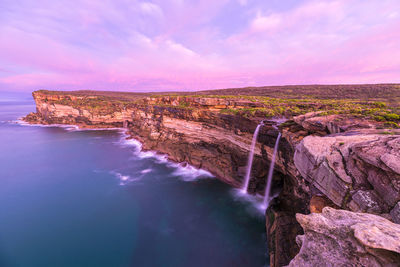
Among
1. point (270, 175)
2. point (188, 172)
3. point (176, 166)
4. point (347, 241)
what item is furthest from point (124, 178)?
point (347, 241)

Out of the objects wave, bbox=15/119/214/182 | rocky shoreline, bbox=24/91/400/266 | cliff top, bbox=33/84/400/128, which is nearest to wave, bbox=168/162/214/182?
wave, bbox=15/119/214/182

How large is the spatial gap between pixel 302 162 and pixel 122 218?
637 inches

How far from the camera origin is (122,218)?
1480 cm

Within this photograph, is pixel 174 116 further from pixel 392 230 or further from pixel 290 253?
pixel 392 230

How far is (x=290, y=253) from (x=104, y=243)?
13.7 meters

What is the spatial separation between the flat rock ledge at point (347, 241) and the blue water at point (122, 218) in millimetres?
9970

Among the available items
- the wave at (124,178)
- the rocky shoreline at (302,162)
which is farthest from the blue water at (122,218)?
the rocky shoreline at (302,162)

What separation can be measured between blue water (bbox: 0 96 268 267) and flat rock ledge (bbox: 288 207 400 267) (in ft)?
32.7

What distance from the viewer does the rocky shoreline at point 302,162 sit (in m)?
3.61

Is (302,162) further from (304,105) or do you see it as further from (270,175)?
(304,105)

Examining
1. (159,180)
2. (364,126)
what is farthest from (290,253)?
(159,180)

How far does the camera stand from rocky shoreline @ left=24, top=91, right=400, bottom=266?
11.8 feet

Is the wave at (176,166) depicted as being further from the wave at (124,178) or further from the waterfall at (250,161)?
the waterfall at (250,161)

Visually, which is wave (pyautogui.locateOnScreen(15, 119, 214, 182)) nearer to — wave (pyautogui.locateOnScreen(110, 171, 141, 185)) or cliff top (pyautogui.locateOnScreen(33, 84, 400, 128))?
wave (pyautogui.locateOnScreen(110, 171, 141, 185))
